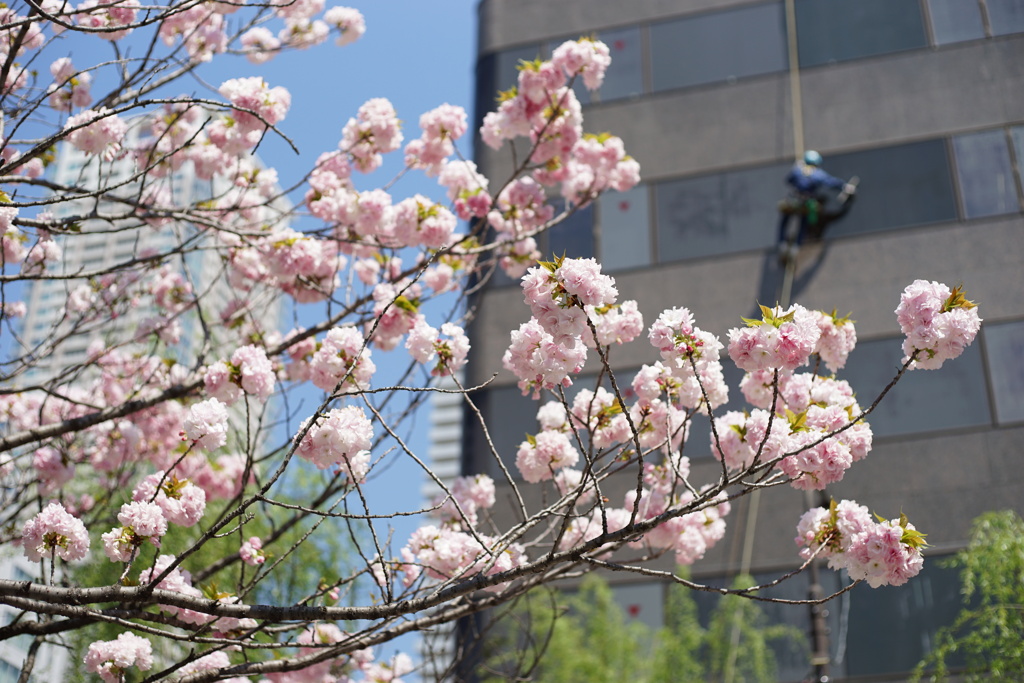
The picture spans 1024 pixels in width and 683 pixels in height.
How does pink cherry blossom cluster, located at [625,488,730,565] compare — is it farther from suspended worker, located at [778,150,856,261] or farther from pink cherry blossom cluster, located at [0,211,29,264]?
suspended worker, located at [778,150,856,261]

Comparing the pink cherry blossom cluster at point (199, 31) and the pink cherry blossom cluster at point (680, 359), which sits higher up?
the pink cherry blossom cluster at point (199, 31)

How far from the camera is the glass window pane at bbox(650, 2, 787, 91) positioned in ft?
50.1

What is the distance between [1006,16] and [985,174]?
96.9 inches

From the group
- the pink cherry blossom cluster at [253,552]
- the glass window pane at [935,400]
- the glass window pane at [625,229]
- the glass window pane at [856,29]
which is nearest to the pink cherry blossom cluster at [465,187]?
the pink cherry blossom cluster at [253,552]

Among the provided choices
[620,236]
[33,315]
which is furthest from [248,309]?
[620,236]

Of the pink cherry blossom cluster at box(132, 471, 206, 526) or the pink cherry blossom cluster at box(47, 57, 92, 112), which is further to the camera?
the pink cherry blossom cluster at box(47, 57, 92, 112)

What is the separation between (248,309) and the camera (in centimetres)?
645

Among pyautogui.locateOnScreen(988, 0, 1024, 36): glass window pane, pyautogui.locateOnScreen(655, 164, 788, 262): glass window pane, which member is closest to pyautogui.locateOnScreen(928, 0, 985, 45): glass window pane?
pyautogui.locateOnScreen(988, 0, 1024, 36): glass window pane

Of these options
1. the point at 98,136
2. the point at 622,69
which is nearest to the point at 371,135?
the point at 98,136

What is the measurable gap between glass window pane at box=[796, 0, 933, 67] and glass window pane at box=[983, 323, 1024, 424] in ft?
14.5

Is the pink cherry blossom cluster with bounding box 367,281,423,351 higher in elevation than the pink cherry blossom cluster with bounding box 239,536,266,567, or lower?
higher

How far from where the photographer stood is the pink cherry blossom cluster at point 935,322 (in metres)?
3.92

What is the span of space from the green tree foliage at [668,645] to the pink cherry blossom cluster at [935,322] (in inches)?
312

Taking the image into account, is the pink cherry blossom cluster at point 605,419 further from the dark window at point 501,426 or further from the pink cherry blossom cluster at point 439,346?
the dark window at point 501,426
